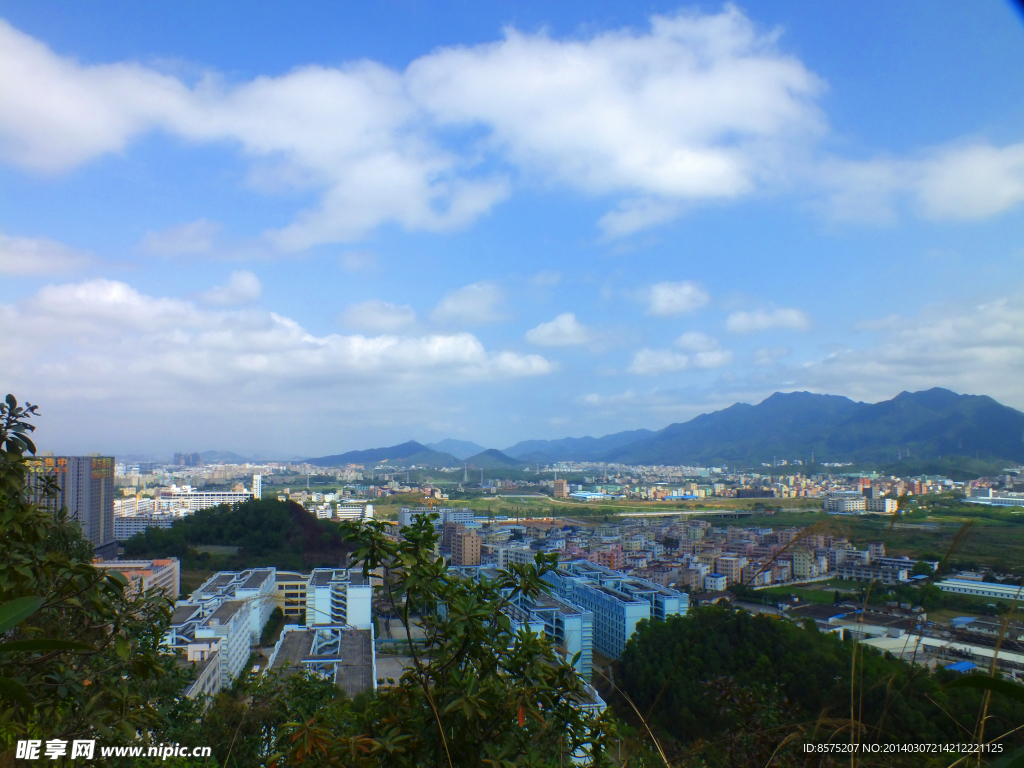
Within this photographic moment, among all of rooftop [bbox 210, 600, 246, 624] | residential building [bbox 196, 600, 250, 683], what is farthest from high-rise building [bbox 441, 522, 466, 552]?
rooftop [bbox 210, 600, 246, 624]

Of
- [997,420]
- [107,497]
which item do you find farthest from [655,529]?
[107,497]

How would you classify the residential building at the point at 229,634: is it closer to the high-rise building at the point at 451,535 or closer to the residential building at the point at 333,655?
the residential building at the point at 333,655

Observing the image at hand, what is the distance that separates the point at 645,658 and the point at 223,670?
203 inches

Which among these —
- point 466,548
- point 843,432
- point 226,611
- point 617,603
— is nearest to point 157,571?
point 226,611

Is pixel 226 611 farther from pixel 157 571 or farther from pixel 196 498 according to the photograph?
pixel 196 498

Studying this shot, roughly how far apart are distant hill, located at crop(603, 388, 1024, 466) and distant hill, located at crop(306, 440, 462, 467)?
53.0ft

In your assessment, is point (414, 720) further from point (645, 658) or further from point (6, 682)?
point (645, 658)

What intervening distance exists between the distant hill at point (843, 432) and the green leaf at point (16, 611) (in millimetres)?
12586

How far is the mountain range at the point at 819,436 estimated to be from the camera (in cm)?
1334

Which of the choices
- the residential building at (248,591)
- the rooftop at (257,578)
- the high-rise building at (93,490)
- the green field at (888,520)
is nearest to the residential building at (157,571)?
the residential building at (248,591)

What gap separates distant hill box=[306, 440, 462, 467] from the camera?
45.6 meters

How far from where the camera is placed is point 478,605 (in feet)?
3.22

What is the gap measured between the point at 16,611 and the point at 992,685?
858mm

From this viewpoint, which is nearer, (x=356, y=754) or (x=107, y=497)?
(x=356, y=754)
